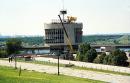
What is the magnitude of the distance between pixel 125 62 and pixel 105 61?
6050mm

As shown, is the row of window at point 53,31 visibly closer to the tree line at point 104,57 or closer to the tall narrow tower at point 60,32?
the tall narrow tower at point 60,32

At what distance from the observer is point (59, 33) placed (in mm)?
189500

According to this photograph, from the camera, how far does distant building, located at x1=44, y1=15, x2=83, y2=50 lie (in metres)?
187

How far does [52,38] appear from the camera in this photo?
19038 cm

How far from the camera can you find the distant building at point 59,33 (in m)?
187

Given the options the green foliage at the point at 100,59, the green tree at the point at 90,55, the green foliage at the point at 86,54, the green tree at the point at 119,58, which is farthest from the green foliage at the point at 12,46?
the green tree at the point at 119,58

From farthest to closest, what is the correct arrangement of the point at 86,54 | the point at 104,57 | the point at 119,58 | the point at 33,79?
the point at 86,54 → the point at 104,57 → the point at 119,58 → the point at 33,79

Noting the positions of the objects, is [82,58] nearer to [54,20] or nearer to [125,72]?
[125,72]

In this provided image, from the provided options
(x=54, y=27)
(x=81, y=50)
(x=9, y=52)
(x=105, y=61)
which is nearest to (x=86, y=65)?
(x=105, y=61)

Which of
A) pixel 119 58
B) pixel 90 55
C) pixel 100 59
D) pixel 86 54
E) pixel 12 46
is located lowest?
pixel 100 59

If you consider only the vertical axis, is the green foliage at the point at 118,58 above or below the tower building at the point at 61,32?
below

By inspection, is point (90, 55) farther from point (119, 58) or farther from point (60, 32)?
point (60, 32)

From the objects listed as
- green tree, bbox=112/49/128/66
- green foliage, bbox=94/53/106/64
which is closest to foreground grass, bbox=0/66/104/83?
green tree, bbox=112/49/128/66

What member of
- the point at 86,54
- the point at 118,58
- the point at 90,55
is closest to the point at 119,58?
the point at 118,58
